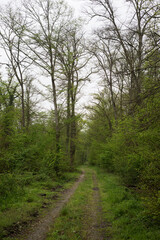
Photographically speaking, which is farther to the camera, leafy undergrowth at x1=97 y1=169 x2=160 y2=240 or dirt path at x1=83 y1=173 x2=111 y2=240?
dirt path at x1=83 y1=173 x2=111 y2=240

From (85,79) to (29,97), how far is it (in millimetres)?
9354

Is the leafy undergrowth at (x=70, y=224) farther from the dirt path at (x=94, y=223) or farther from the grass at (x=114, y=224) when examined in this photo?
the dirt path at (x=94, y=223)

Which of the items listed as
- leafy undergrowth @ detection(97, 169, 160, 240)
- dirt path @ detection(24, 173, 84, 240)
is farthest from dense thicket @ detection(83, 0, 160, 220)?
dirt path @ detection(24, 173, 84, 240)

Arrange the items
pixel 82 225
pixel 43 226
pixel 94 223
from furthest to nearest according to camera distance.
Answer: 1. pixel 94 223
2. pixel 82 225
3. pixel 43 226

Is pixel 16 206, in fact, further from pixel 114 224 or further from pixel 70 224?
pixel 114 224

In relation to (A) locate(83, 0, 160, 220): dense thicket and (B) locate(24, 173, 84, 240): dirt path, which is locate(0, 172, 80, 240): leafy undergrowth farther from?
(A) locate(83, 0, 160, 220): dense thicket

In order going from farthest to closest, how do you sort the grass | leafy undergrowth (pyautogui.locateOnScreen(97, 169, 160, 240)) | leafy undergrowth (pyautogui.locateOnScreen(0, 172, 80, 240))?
leafy undergrowth (pyautogui.locateOnScreen(0, 172, 80, 240)), the grass, leafy undergrowth (pyautogui.locateOnScreen(97, 169, 160, 240))

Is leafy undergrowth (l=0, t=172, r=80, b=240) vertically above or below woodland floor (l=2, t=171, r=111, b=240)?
above

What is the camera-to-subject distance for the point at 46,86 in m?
15.5

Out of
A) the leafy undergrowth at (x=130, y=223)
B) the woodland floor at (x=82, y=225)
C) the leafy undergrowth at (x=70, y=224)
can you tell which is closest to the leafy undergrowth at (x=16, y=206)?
the woodland floor at (x=82, y=225)

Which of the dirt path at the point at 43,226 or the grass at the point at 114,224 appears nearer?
the grass at the point at 114,224

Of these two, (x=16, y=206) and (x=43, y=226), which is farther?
(x=16, y=206)

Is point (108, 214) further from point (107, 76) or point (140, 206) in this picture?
point (107, 76)

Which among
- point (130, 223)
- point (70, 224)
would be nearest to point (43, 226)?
point (70, 224)
